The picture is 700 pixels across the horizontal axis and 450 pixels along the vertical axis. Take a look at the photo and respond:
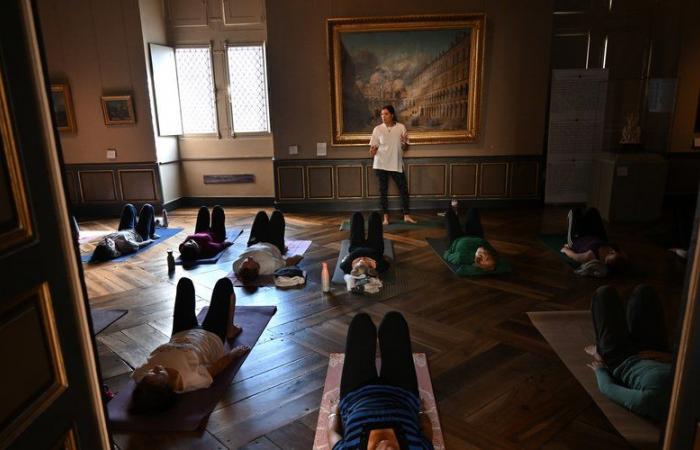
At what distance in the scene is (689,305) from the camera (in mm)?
1198

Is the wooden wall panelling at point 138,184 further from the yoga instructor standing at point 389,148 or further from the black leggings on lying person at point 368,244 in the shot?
the black leggings on lying person at point 368,244

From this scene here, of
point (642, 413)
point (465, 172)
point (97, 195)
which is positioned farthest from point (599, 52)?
point (97, 195)

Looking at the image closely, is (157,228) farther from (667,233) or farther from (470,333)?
(667,233)

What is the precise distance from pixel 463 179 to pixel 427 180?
592 mm

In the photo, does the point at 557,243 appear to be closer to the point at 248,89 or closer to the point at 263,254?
the point at 263,254

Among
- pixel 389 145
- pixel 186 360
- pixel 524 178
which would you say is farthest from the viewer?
pixel 524 178

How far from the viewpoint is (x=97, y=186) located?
26.2ft

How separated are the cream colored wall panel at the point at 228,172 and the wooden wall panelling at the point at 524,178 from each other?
4.17 metres

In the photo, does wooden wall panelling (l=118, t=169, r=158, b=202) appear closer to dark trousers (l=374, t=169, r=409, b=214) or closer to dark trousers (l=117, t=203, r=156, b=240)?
dark trousers (l=117, t=203, r=156, b=240)

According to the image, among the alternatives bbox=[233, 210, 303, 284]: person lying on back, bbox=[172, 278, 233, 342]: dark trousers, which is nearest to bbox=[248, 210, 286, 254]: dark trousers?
bbox=[233, 210, 303, 284]: person lying on back

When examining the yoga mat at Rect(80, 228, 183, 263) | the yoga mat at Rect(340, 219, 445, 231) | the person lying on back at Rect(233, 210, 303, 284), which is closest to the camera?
the person lying on back at Rect(233, 210, 303, 284)

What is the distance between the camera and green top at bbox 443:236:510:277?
448cm

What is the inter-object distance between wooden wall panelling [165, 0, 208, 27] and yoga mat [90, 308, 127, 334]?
582cm

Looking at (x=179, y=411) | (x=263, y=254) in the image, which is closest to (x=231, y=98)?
(x=263, y=254)
